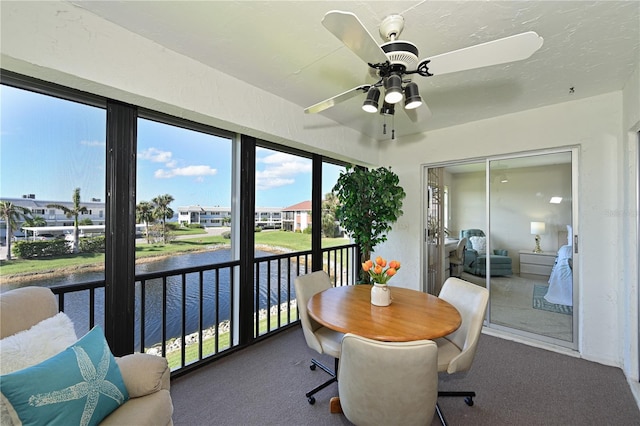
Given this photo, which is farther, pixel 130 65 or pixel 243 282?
pixel 243 282

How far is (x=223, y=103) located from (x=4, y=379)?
6.55 ft

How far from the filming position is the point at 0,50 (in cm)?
128

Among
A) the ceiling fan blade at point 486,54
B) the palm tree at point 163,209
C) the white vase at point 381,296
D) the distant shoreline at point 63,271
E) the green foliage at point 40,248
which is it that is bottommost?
the white vase at point 381,296

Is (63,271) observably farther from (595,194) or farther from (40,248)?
(595,194)

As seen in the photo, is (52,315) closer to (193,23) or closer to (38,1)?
(38,1)

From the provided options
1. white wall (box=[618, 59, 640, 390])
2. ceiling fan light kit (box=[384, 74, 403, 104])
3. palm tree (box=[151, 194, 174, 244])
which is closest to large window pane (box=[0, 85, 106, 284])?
palm tree (box=[151, 194, 174, 244])

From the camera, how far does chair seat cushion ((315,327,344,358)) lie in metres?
1.80

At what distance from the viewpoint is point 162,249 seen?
2172 mm

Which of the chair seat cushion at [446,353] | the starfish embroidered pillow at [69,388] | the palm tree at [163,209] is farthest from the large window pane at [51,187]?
the chair seat cushion at [446,353]

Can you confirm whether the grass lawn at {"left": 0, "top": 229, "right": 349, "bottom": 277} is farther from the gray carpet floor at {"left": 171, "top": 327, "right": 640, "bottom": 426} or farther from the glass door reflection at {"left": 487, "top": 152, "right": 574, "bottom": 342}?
the glass door reflection at {"left": 487, "top": 152, "right": 574, "bottom": 342}

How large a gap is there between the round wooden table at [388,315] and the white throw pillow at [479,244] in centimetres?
170

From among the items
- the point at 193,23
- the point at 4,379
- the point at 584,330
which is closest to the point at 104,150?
the point at 193,23

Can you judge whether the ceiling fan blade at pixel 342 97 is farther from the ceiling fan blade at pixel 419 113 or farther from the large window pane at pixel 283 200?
the large window pane at pixel 283 200

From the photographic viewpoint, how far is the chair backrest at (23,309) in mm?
1169
